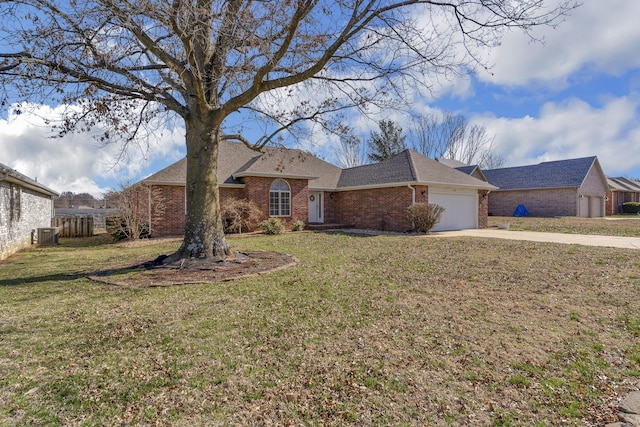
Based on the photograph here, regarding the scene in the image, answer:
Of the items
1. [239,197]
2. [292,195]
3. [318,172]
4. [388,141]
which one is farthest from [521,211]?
[239,197]

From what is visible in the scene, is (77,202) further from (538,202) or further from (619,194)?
(619,194)

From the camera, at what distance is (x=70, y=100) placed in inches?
296

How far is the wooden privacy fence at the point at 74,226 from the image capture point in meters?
17.8

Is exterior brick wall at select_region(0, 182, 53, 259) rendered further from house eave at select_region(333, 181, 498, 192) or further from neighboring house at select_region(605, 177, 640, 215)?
neighboring house at select_region(605, 177, 640, 215)

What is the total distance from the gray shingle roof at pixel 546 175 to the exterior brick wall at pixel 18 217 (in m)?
33.3

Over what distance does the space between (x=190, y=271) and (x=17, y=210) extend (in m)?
9.24

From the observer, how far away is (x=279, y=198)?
62.1 feet

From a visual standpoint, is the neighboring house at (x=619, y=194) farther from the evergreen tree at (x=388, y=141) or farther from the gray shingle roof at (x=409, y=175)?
the gray shingle roof at (x=409, y=175)

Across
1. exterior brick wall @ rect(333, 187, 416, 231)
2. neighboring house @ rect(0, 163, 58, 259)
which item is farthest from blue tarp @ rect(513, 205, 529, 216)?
neighboring house @ rect(0, 163, 58, 259)

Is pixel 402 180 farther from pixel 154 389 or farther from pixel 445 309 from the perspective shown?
pixel 154 389

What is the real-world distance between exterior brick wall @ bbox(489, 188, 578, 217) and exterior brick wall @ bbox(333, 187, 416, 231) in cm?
1815

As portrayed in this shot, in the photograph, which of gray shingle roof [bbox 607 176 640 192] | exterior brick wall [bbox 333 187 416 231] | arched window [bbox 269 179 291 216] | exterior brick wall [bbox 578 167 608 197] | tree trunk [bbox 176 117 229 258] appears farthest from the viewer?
gray shingle roof [bbox 607 176 640 192]

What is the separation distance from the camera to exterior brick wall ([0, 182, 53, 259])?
432 inches

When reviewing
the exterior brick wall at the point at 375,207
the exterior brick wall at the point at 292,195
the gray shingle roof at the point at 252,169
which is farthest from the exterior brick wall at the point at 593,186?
the exterior brick wall at the point at 292,195
